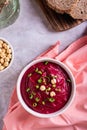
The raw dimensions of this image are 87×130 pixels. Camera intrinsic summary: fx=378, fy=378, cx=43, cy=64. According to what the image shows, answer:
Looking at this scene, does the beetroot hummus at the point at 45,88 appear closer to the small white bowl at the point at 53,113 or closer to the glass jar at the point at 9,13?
the small white bowl at the point at 53,113

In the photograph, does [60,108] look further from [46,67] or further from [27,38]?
[27,38]

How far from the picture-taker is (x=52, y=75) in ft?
3.57

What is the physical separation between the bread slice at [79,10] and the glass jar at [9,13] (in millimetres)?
173

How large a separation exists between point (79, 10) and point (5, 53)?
267 mm

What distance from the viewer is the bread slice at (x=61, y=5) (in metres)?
1.17

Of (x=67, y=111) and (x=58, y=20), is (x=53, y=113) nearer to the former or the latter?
(x=67, y=111)

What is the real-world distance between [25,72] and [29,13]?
0.21m

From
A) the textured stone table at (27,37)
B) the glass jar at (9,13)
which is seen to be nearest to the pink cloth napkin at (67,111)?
the textured stone table at (27,37)

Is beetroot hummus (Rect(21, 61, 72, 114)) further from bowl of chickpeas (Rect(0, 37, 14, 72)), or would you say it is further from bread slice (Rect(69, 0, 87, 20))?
bread slice (Rect(69, 0, 87, 20))

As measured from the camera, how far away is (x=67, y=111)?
1.14m

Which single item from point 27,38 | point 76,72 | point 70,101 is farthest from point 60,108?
point 27,38

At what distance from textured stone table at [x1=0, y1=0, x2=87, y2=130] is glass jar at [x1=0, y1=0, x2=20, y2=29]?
0.01m

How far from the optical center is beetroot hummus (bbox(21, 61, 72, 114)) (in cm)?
108

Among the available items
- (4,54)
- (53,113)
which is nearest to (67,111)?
(53,113)
